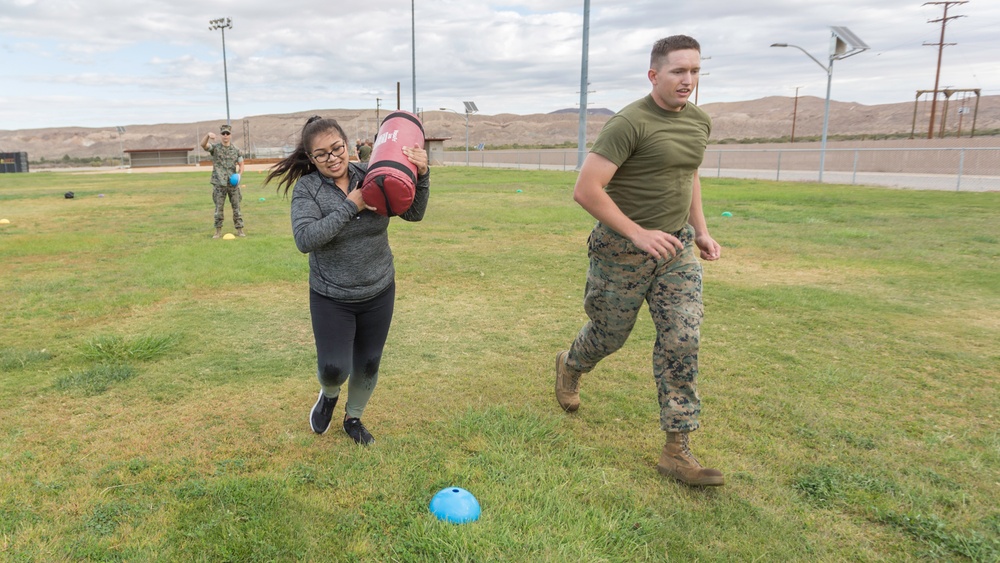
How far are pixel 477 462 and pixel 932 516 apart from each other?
2.20 meters

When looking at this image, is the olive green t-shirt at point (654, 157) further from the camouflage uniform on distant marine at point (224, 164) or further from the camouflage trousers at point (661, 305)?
the camouflage uniform on distant marine at point (224, 164)

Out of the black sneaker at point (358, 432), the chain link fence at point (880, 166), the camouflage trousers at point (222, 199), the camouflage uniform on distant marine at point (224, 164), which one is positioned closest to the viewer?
the black sneaker at point (358, 432)

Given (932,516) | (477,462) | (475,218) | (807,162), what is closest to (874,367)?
(932,516)

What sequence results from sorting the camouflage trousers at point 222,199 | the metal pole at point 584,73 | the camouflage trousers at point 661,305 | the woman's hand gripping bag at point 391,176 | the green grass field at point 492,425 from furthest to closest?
the metal pole at point 584,73 < the camouflage trousers at point 222,199 < the camouflage trousers at point 661,305 < the woman's hand gripping bag at point 391,176 < the green grass field at point 492,425

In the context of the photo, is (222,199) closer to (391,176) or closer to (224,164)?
(224,164)

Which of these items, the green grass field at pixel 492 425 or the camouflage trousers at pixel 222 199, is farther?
the camouflage trousers at pixel 222 199

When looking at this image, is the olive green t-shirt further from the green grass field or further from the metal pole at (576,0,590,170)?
the metal pole at (576,0,590,170)

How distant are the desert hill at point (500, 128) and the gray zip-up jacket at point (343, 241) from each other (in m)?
108

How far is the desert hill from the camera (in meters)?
105

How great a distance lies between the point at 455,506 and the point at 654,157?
2003 millimetres

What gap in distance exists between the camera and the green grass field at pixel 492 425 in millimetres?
2939

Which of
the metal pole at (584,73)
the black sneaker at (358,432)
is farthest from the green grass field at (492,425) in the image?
the metal pole at (584,73)

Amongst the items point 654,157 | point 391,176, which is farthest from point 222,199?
point 654,157

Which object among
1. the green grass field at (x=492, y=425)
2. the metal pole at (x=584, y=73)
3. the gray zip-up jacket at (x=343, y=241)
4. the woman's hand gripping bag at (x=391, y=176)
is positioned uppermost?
the metal pole at (x=584, y=73)
